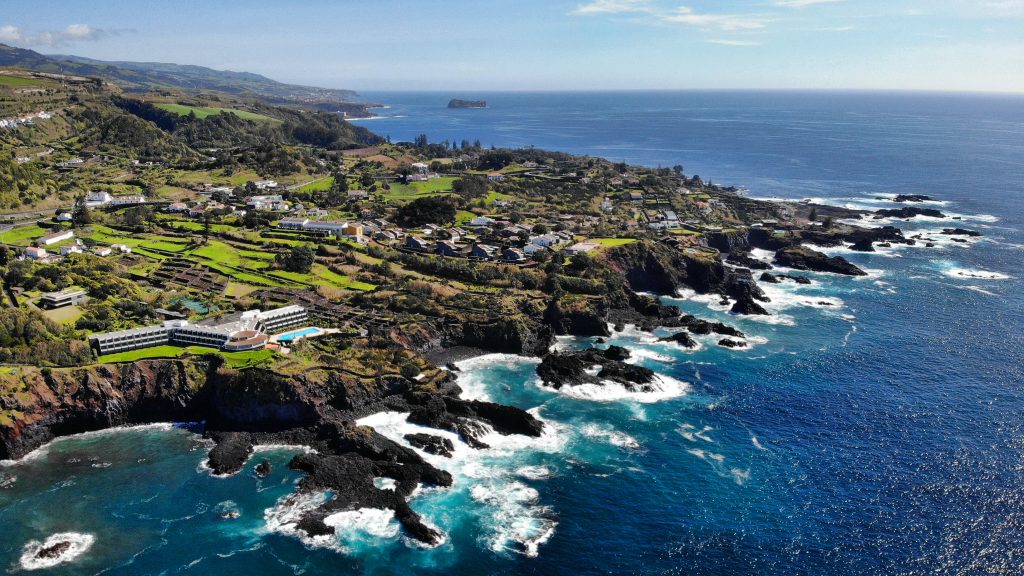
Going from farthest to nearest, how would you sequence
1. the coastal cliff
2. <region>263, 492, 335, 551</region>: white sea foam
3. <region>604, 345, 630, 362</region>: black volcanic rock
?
<region>604, 345, 630, 362</region>: black volcanic rock
the coastal cliff
<region>263, 492, 335, 551</region>: white sea foam

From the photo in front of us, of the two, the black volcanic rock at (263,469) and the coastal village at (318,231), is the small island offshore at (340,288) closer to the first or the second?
the black volcanic rock at (263,469)

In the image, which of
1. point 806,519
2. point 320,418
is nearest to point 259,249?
point 320,418

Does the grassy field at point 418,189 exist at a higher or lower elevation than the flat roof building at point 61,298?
higher

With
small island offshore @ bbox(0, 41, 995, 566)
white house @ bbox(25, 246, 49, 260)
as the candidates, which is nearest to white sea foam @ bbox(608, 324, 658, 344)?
small island offshore @ bbox(0, 41, 995, 566)

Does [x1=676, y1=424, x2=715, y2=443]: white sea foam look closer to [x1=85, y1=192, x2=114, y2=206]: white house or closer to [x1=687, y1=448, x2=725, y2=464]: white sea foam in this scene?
[x1=687, y1=448, x2=725, y2=464]: white sea foam

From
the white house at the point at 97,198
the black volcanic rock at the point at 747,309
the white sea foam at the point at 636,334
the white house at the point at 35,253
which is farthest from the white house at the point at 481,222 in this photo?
the white house at the point at 97,198

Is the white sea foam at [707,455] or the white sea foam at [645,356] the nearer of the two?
the white sea foam at [707,455]
